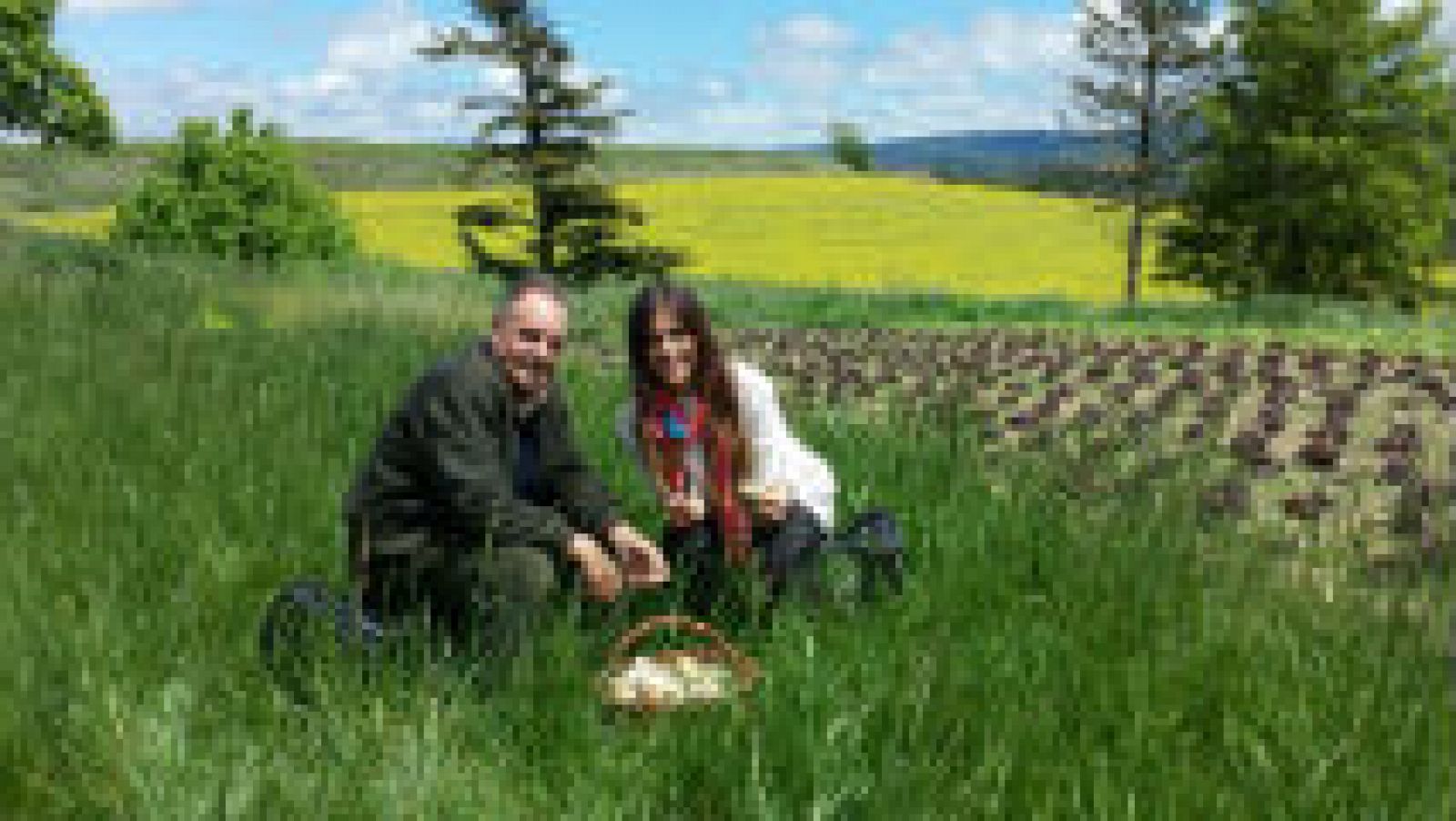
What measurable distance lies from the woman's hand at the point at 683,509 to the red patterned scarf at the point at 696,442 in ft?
0.26

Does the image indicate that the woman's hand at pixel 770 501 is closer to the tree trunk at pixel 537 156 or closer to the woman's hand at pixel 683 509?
the woman's hand at pixel 683 509

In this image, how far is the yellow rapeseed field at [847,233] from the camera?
39594 mm

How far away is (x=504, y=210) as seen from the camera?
1292 inches

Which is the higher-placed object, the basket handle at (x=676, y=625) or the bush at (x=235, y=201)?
the bush at (x=235, y=201)

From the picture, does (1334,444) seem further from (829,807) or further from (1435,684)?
(829,807)

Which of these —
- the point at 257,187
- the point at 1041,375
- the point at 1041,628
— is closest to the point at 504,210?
the point at 257,187

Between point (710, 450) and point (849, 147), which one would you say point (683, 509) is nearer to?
point (710, 450)

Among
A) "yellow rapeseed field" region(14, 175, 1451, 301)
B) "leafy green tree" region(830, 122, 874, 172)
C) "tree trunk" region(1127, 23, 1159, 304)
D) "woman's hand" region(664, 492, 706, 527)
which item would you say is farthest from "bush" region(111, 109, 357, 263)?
"leafy green tree" region(830, 122, 874, 172)

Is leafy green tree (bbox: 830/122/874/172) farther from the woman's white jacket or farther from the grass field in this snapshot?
the woman's white jacket

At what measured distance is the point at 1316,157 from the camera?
33250 mm

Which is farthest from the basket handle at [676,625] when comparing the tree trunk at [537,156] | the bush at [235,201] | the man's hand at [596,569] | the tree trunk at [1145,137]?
the tree trunk at [1145,137]

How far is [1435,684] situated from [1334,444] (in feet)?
18.2

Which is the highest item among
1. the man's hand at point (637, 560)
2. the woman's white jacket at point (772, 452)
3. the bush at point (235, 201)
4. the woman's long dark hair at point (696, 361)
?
the bush at point (235, 201)

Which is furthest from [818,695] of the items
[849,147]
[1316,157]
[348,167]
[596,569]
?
[849,147]
